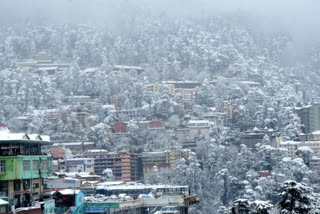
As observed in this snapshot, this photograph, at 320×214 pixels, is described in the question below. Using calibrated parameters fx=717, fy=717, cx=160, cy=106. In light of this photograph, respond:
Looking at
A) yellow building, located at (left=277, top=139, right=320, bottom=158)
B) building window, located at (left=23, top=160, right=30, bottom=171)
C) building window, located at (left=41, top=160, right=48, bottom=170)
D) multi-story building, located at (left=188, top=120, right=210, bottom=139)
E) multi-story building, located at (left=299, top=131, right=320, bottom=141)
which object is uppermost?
building window, located at (left=23, top=160, right=30, bottom=171)

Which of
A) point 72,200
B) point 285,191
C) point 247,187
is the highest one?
point 285,191

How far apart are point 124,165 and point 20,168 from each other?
269 ft

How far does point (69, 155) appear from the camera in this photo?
130 metres

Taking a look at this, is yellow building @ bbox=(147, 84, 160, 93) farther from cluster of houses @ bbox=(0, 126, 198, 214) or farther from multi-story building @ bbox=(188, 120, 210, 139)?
cluster of houses @ bbox=(0, 126, 198, 214)

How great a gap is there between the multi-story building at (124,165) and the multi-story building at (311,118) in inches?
1587

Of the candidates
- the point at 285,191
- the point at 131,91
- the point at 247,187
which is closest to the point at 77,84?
the point at 131,91

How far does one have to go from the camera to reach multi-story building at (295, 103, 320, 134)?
150m

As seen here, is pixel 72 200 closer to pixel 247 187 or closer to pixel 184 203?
pixel 184 203

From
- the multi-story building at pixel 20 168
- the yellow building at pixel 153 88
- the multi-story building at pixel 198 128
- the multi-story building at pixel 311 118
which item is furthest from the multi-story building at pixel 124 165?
the multi-story building at pixel 20 168

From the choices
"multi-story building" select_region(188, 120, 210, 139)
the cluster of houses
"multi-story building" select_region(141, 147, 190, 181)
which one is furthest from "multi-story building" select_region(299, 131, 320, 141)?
the cluster of houses

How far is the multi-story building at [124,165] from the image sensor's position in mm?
127881

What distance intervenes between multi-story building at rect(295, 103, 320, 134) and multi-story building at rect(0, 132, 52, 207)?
107m

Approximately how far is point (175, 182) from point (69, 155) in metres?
23.7

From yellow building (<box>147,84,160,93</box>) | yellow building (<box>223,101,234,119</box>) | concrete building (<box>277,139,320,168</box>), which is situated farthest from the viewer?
yellow building (<box>147,84,160,93</box>)
